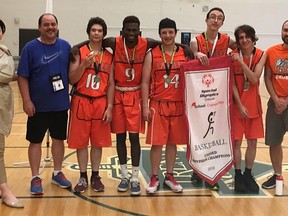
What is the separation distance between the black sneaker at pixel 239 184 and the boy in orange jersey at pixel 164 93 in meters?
0.69

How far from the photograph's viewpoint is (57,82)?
365 centimetres

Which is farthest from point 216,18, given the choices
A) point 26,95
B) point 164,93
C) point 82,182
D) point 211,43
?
point 82,182

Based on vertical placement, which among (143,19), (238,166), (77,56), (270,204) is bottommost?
(270,204)

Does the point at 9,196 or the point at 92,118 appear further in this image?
the point at 92,118

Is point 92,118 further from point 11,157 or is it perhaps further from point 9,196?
point 11,157

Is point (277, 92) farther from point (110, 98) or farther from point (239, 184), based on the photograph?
point (110, 98)

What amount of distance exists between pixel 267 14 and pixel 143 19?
4.94 metres

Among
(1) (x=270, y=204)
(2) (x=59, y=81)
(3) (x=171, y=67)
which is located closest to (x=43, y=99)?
(2) (x=59, y=81)

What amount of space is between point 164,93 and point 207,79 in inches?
17.6

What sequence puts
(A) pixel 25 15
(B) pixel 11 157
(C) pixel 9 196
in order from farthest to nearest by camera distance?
(A) pixel 25 15 → (B) pixel 11 157 → (C) pixel 9 196

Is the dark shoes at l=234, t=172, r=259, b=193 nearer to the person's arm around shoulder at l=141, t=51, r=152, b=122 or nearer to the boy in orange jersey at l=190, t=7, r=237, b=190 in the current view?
the boy in orange jersey at l=190, t=7, r=237, b=190

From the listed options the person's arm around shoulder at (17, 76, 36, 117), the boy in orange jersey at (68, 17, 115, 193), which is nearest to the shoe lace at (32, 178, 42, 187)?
the boy in orange jersey at (68, 17, 115, 193)

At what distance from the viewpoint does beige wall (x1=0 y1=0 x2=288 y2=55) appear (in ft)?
48.8

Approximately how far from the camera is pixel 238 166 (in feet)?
13.1
